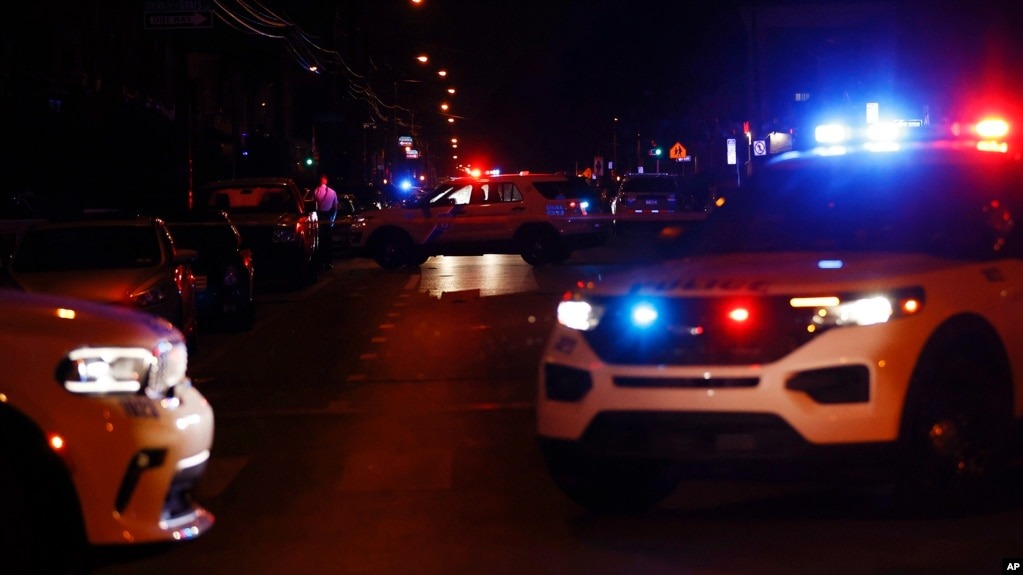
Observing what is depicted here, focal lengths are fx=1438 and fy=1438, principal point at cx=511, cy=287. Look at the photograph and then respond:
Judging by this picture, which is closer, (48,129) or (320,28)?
(48,129)

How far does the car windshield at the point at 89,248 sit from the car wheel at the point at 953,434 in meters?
9.31

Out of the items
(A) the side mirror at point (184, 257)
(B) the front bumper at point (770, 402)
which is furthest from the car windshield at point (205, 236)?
(B) the front bumper at point (770, 402)

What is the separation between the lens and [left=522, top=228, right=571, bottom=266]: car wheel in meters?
29.4

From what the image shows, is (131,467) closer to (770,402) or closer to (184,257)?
(770,402)

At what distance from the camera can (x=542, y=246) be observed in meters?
29.5

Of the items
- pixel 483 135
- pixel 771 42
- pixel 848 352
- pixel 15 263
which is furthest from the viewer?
pixel 483 135

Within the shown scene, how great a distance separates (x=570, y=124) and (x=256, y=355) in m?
79.9

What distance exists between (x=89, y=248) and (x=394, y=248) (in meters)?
15.1

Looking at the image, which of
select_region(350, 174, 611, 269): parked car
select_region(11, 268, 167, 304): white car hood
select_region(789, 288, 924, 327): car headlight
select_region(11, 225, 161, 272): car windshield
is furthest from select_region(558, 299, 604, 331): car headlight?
select_region(350, 174, 611, 269): parked car

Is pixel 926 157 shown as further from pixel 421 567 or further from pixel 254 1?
pixel 254 1

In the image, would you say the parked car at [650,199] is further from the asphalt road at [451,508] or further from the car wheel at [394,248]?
the asphalt road at [451,508]

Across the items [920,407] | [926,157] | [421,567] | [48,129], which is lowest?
[421,567]

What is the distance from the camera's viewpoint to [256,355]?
601 inches

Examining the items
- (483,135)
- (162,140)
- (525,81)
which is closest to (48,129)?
(162,140)
